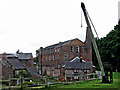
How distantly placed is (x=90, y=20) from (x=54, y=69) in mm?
32877

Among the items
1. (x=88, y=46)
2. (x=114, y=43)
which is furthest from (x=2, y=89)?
(x=88, y=46)

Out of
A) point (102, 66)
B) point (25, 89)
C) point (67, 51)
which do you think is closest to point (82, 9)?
point (102, 66)

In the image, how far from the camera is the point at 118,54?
3484cm

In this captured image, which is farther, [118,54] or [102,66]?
[118,54]

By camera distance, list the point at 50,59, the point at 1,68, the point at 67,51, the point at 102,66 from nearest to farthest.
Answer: the point at 102,66, the point at 1,68, the point at 67,51, the point at 50,59

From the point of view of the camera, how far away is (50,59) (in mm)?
50625

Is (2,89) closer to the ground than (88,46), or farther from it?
closer to the ground

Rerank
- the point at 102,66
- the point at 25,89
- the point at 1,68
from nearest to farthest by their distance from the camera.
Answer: the point at 25,89 → the point at 102,66 → the point at 1,68

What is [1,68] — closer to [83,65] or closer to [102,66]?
[83,65]

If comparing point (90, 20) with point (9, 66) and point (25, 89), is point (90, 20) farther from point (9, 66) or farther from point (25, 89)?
point (9, 66)

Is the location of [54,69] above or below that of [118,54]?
below

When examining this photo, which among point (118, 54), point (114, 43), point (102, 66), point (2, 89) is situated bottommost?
point (2, 89)

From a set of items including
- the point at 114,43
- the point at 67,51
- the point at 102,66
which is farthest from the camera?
the point at 67,51

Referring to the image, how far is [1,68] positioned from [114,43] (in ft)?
81.9
